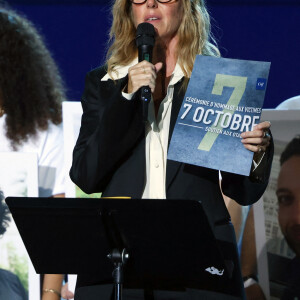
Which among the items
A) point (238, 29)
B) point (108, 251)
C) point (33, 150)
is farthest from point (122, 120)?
point (238, 29)

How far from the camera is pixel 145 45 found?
5.96 feet

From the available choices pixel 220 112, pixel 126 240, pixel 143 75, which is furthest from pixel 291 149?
pixel 126 240

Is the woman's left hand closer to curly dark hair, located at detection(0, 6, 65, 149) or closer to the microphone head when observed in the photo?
the microphone head

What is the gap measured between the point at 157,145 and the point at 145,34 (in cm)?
30

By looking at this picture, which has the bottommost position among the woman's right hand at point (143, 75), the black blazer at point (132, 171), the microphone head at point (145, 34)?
the black blazer at point (132, 171)

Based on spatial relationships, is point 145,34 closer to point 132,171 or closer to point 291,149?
point 132,171

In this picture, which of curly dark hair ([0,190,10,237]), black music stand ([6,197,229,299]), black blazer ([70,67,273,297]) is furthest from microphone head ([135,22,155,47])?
curly dark hair ([0,190,10,237])

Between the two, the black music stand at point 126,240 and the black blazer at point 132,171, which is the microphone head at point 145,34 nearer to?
the black blazer at point 132,171

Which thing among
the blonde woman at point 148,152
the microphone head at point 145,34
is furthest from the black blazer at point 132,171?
the microphone head at point 145,34

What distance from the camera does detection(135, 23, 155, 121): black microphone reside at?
1.75 metres

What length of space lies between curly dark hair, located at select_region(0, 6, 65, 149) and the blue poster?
141 cm

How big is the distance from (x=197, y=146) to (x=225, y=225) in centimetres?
21

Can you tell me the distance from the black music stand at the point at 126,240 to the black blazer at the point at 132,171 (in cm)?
13

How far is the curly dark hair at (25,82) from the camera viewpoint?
3.11m
